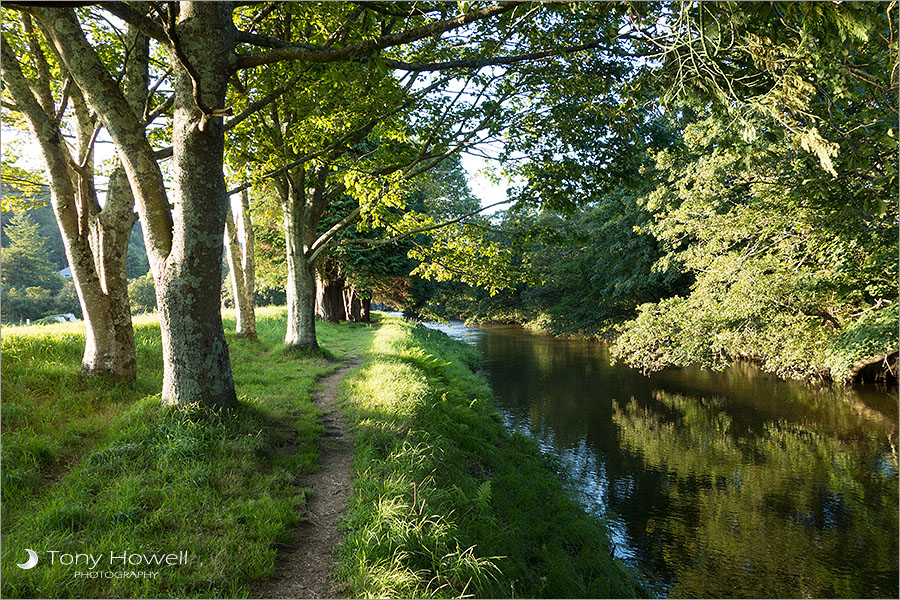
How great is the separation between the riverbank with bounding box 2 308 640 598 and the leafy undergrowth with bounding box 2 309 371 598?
0.05 feet

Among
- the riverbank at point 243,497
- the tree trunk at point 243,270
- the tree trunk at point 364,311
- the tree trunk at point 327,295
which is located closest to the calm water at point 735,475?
the riverbank at point 243,497

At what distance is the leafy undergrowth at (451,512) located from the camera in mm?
→ 3818

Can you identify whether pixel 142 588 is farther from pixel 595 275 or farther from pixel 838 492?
pixel 595 275

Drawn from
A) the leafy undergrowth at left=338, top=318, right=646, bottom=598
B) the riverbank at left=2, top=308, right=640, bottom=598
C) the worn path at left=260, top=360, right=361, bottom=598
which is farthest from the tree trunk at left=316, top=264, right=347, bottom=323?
the worn path at left=260, top=360, right=361, bottom=598

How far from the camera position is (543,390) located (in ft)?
59.9

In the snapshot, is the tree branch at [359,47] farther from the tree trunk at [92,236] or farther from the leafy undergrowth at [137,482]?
the leafy undergrowth at [137,482]

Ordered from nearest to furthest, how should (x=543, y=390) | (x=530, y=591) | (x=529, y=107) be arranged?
(x=530, y=591) → (x=529, y=107) → (x=543, y=390)

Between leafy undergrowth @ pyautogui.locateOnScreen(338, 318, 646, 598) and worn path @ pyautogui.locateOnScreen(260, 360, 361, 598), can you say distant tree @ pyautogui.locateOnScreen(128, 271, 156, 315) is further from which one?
worn path @ pyautogui.locateOnScreen(260, 360, 361, 598)

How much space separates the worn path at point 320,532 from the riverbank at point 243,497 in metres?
0.10

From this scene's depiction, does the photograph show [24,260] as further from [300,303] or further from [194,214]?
[194,214]

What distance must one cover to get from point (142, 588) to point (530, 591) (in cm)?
349

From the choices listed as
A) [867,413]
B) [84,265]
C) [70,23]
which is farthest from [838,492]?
[70,23]

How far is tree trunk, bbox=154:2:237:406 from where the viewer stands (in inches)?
219

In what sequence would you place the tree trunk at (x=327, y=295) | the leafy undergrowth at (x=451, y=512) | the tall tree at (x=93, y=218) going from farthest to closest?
1. the tree trunk at (x=327, y=295)
2. the tall tree at (x=93, y=218)
3. the leafy undergrowth at (x=451, y=512)
